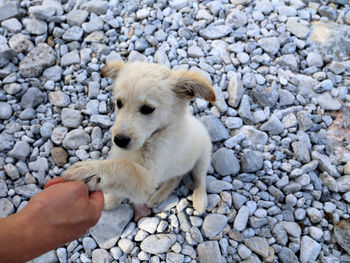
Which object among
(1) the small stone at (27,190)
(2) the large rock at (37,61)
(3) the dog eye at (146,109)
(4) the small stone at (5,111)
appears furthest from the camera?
(2) the large rock at (37,61)

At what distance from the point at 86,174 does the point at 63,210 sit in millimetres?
371

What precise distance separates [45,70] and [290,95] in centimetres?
282

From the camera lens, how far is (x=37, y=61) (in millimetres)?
3389

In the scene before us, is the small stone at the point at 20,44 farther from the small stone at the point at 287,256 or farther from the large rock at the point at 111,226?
the small stone at the point at 287,256

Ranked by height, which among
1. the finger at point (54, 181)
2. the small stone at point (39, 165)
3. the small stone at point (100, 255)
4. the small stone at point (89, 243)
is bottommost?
the small stone at point (100, 255)

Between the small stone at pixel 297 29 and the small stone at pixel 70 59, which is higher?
the small stone at pixel 297 29

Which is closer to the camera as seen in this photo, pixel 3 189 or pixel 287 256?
pixel 287 256

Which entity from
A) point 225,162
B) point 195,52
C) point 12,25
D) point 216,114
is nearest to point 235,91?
point 216,114

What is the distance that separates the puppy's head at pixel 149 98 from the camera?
2.11 meters

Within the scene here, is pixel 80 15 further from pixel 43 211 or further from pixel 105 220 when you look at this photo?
pixel 43 211

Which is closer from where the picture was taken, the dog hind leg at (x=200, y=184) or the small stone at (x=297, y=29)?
the dog hind leg at (x=200, y=184)

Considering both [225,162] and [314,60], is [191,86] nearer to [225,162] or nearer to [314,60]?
[225,162]

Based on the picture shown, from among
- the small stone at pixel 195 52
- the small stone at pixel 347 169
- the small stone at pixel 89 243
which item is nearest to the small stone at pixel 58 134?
the small stone at pixel 89 243

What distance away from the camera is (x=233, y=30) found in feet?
13.0
